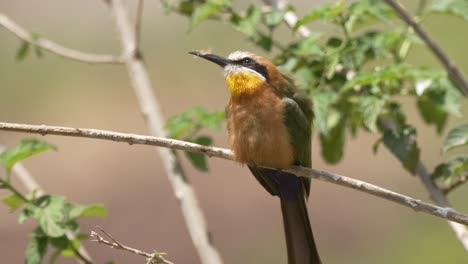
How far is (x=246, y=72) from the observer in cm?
329

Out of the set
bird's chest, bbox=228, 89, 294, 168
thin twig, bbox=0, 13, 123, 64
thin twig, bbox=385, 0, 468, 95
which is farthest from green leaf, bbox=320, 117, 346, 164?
thin twig, bbox=0, 13, 123, 64

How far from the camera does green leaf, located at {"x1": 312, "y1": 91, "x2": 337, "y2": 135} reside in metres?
3.07

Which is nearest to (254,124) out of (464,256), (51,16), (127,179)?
(464,256)

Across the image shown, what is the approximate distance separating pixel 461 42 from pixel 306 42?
5459 millimetres

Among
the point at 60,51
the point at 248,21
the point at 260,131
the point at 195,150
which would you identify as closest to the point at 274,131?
the point at 260,131

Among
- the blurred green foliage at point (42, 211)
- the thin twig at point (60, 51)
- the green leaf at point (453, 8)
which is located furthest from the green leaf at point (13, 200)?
the green leaf at point (453, 8)

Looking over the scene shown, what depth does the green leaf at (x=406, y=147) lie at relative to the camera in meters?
3.03

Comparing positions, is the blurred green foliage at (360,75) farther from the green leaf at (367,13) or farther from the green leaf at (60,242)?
the green leaf at (60,242)

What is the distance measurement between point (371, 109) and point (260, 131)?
394mm

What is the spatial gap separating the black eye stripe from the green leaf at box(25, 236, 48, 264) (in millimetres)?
935

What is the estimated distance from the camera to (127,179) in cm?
798

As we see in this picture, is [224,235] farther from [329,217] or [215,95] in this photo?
[215,95]

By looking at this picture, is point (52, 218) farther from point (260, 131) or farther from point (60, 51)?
point (60, 51)

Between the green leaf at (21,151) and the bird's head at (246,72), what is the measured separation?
67 cm
